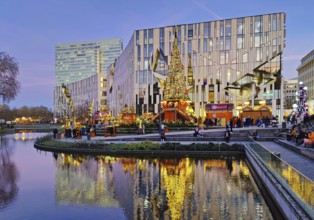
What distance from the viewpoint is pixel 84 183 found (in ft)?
58.8

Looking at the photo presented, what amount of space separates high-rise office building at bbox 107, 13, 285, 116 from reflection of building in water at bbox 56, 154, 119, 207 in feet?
170

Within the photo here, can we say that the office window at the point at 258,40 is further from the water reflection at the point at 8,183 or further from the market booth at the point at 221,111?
the water reflection at the point at 8,183

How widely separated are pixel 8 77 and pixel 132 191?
5646 cm

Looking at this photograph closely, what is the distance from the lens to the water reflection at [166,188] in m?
12.4

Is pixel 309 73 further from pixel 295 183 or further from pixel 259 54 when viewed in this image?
pixel 295 183

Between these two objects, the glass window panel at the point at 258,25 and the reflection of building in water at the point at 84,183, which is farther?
the glass window panel at the point at 258,25

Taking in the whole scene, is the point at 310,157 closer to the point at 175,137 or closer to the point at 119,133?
the point at 175,137

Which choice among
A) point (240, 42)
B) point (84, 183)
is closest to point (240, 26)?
point (240, 42)

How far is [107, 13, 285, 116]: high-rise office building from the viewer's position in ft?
233

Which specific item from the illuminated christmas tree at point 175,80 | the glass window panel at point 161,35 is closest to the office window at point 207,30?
the glass window panel at point 161,35

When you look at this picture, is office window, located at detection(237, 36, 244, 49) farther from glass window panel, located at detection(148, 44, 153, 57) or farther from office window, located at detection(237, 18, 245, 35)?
glass window panel, located at detection(148, 44, 153, 57)

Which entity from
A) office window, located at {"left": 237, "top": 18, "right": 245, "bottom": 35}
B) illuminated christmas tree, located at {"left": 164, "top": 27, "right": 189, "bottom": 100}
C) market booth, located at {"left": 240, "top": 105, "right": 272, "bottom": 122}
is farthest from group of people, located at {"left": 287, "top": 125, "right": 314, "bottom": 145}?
office window, located at {"left": 237, "top": 18, "right": 245, "bottom": 35}

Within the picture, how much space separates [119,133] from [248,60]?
37.7 metres

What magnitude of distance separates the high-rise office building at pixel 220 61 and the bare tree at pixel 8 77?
1144 inches
